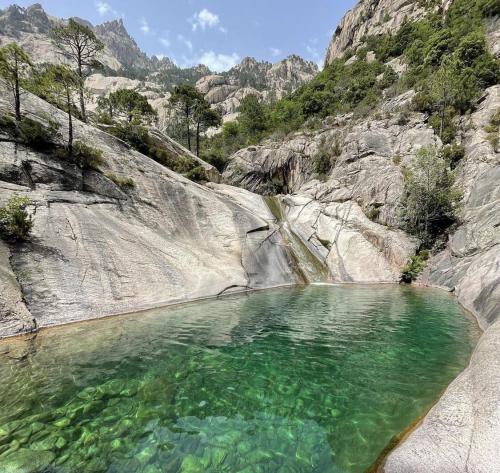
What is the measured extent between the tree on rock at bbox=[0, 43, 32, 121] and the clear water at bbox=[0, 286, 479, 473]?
69.5 ft

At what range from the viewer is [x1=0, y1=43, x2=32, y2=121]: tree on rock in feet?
73.4

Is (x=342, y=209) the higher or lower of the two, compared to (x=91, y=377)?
higher

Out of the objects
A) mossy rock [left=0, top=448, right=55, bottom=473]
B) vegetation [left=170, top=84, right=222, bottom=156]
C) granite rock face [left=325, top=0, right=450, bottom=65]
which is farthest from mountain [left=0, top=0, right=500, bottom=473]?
granite rock face [left=325, top=0, right=450, bottom=65]

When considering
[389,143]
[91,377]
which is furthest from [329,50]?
[91,377]

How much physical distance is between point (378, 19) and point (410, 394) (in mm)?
136241

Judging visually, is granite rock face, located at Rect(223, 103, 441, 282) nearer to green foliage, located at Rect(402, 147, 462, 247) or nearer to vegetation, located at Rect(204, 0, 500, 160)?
green foliage, located at Rect(402, 147, 462, 247)

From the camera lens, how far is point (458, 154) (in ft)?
123

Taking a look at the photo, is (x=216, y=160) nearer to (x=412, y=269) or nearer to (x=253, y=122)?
(x=253, y=122)

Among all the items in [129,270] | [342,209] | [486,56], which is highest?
[486,56]

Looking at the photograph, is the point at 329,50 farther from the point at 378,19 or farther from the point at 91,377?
the point at 91,377

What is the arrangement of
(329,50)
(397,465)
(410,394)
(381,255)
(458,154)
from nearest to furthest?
(397,465), (410,394), (381,255), (458,154), (329,50)

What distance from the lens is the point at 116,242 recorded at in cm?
2058

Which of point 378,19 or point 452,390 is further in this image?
point 378,19

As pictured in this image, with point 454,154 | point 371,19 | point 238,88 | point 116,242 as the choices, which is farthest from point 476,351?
point 238,88
